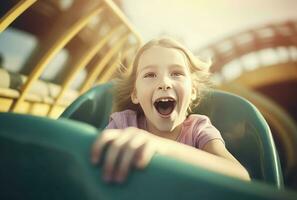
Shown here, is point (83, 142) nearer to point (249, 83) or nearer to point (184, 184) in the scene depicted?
point (184, 184)

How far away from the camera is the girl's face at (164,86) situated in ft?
2.00

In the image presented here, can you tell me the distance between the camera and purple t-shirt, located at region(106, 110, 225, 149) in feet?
1.90

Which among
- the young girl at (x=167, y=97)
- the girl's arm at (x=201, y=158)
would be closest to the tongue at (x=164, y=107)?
the young girl at (x=167, y=97)

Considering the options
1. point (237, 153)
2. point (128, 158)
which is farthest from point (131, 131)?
point (237, 153)

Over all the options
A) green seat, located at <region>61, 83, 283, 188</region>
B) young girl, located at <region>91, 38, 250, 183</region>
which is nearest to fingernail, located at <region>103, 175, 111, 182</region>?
young girl, located at <region>91, 38, 250, 183</region>

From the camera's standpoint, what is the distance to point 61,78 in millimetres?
1602

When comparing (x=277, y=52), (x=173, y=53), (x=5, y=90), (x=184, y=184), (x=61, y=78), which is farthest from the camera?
(x=277, y=52)

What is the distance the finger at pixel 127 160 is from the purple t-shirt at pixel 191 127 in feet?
1.10

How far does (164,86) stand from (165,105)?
0.07 metres

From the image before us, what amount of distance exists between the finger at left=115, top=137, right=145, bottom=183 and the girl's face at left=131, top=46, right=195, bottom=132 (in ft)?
1.17

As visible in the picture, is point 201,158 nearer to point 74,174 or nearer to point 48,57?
point 74,174

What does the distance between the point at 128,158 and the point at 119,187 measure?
21 mm

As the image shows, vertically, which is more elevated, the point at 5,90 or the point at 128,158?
the point at 5,90

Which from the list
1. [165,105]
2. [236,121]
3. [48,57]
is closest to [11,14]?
[48,57]
